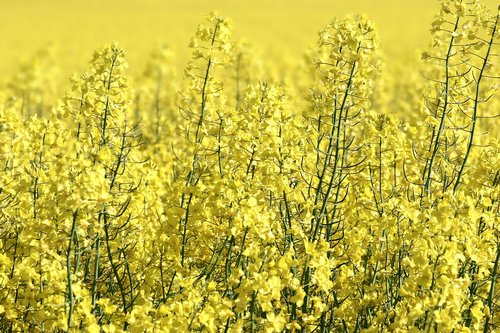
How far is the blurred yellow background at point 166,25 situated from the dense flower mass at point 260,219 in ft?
46.8

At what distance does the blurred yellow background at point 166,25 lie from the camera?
88.2ft

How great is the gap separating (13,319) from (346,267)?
189cm

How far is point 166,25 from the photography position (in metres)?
41.1

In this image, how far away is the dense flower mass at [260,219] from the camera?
143 inches

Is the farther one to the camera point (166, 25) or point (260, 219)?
point (166, 25)

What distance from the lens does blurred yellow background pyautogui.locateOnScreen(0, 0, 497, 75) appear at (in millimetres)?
26891

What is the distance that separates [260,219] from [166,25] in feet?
126

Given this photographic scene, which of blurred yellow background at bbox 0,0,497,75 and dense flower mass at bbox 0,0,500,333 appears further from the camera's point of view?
blurred yellow background at bbox 0,0,497,75

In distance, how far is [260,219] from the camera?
3750 mm

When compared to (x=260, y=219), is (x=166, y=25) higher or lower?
higher

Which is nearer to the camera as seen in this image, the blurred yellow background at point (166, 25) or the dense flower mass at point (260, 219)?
the dense flower mass at point (260, 219)

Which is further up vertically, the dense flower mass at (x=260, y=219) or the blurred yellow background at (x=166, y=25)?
the blurred yellow background at (x=166, y=25)

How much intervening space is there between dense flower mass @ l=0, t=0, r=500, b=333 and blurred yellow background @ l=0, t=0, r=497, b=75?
46.8ft

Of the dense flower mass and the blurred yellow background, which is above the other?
the blurred yellow background
